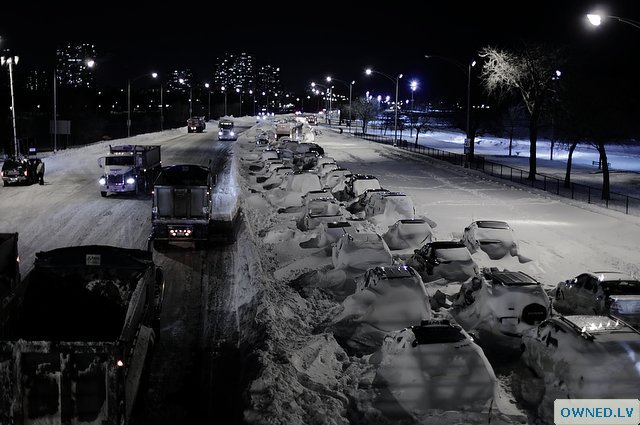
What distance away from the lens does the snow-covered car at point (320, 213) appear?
910 inches

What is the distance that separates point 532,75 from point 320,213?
28070 mm

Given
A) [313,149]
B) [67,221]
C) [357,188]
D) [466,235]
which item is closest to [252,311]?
[466,235]

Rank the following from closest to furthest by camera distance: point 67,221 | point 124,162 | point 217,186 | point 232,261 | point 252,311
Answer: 1. point 252,311
2. point 232,261
3. point 67,221
4. point 124,162
5. point 217,186

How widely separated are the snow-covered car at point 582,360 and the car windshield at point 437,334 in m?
1.53

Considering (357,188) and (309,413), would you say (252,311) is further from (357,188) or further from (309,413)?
(357,188)

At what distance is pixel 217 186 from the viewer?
1485 inches

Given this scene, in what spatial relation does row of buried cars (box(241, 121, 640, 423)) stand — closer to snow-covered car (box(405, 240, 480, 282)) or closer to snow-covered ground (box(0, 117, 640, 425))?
snow-covered car (box(405, 240, 480, 282))

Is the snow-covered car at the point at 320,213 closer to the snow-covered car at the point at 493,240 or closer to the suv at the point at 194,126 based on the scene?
the snow-covered car at the point at 493,240

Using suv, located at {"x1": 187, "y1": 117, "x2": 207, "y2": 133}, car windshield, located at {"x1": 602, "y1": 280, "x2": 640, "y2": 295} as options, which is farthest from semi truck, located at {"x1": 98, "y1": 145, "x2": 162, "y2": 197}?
suv, located at {"x1": 187, "y1": 117, "x2": 207, "y2": 133}

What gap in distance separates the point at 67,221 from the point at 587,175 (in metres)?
42.1

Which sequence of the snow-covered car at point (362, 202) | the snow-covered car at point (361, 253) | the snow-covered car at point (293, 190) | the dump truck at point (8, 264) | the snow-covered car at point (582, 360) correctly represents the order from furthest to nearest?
the snow-covered car at point (293, 190), the snow-covered car at point (362, 202), the snow-covered car at point (361, 253), the dump truck at point (8, 264), the snow-covered car at point (582, 360)

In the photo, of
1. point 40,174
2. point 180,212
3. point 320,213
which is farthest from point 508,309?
point 40,174

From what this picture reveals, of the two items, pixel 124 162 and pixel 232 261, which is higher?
pixel 124 162

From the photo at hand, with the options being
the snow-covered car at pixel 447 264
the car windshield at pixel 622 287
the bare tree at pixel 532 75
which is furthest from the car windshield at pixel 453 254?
the bare tree at pixel 532 75
